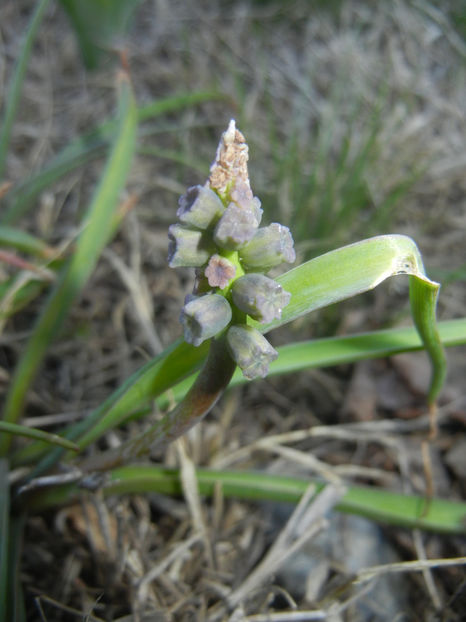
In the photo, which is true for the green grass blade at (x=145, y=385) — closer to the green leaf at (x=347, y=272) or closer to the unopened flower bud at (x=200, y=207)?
the green leaf at (x=347, y=272)

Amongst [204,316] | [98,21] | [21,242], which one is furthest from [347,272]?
[98,21]

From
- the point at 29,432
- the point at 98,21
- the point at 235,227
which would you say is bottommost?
the point at 29,432

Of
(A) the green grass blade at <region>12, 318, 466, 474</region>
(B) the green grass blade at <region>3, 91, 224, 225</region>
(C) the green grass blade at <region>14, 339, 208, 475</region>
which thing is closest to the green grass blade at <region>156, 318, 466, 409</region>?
(A) the green grass blade at <region>12, 318, 466, 474</region>

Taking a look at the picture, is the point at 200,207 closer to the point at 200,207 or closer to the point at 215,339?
the point at 200,207

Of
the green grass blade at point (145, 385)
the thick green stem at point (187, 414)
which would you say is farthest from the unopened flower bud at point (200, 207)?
the green grass blade at point (145, 385)

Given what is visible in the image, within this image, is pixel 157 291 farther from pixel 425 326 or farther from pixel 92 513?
pixel 425 326

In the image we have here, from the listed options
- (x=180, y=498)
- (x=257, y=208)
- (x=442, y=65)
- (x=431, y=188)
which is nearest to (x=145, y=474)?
(x=180, y=498)

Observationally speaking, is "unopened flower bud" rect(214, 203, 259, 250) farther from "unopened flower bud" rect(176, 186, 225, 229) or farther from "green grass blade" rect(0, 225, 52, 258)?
"green grass blade" rect(0, 225, 52, 258)
